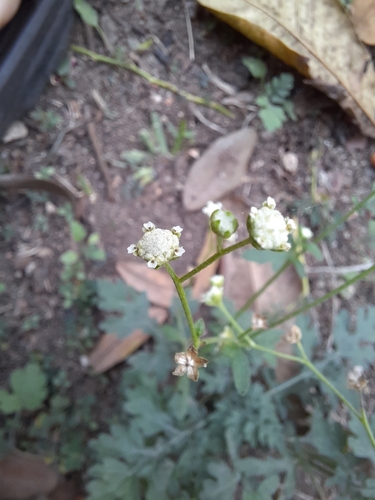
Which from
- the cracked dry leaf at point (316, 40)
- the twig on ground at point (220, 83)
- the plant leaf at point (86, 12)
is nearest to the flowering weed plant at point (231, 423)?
the cracked dry leaf at point (316, 40)

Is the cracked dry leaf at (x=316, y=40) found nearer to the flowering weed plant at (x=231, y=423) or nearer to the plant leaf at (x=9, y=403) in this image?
the flowering weed plant at (x=231, y=423)

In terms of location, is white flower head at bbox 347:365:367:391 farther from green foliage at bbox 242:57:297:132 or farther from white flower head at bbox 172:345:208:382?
green foliage at bbox 242:57:297:132

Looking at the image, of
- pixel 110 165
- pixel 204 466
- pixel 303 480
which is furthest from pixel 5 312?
pixel 303 480

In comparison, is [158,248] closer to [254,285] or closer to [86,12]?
[254,285]

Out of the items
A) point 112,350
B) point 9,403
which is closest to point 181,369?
point 112,350

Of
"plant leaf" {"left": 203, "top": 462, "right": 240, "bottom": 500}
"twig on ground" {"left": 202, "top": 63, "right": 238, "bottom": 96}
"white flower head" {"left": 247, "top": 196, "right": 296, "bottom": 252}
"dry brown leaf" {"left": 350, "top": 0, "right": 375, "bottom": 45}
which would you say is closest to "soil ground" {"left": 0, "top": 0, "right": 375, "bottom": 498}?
"twig on ground" {"left": 202, "top": 63, "right": 238, "bottom": 96}
